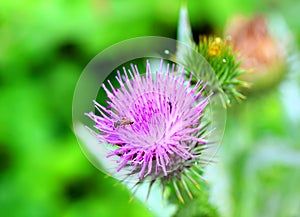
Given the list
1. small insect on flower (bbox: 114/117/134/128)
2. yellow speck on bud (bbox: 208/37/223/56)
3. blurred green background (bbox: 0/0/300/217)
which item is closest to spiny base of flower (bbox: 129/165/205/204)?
small insect on flower (bbox: 114/117/134/128)

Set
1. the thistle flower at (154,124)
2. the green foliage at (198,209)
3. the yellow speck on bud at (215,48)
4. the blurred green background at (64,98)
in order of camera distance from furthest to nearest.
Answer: the blurred green background at (64,98)
the yellow speck on bud at (215,48)
the green foliage at (198,209)
the thistle flower at (154,124)

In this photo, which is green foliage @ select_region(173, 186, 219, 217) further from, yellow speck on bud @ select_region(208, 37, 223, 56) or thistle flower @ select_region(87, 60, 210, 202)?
yellow speck on bud @ select_region(208, 37, 223, 56)

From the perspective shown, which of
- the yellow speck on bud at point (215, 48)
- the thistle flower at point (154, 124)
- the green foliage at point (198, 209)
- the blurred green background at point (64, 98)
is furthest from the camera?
the blurred green background at point (64, 98)

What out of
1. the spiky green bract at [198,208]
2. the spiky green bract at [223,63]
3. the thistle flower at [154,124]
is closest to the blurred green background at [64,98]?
the spiky green bract at [223,63]

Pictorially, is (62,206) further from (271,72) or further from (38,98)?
(271,72)

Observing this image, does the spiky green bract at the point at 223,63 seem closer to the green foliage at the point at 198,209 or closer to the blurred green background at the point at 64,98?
the green foliage at the point at 198,209
